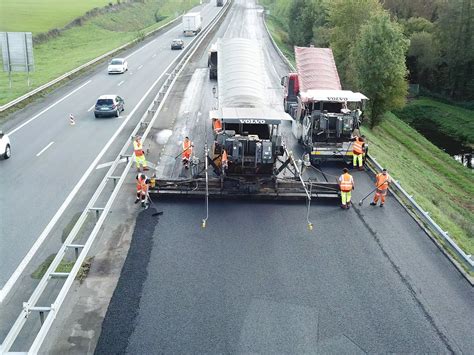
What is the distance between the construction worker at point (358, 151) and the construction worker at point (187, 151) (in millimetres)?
7444

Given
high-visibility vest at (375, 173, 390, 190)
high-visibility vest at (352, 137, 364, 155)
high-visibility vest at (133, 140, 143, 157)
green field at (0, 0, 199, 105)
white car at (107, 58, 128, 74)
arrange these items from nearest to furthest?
1. high-visibility vest at (375, 173, 390, 190)
2. high-visibility vest at (133, 140, 143, 157)
3. high-visibility vest at (352, 137, 364, 155)
4. green field at (0, 0, 199, 105)
5. white car at (107, 58, 128, 74)

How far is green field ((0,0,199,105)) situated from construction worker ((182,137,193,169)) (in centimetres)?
1794

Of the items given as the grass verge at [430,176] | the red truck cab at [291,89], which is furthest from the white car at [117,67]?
the grass verge at [430,176]

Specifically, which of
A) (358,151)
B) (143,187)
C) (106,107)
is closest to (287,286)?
(143,187)

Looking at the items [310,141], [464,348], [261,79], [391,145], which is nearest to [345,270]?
[464,348]

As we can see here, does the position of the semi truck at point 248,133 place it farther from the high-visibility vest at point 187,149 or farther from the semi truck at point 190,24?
the semi truck at point 190,24

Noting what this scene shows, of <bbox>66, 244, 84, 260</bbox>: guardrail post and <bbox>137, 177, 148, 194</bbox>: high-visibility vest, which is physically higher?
<bbox>137, 177, 148, 194</bbox>: high-visibility vest

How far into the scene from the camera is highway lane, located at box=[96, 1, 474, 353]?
1130 cm

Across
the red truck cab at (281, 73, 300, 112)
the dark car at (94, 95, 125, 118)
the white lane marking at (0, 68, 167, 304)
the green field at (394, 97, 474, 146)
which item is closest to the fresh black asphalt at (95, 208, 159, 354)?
the white lane marking at (0, 68, 167, 304)

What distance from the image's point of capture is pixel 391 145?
127ft

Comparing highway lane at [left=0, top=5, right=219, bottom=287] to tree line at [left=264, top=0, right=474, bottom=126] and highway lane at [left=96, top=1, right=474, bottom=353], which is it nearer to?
highway lane at [left=96, top=1, right=474, bottom=353]

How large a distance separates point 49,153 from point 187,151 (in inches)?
284

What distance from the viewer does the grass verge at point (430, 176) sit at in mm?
22000

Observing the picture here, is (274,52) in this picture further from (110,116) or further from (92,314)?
(92,314)
